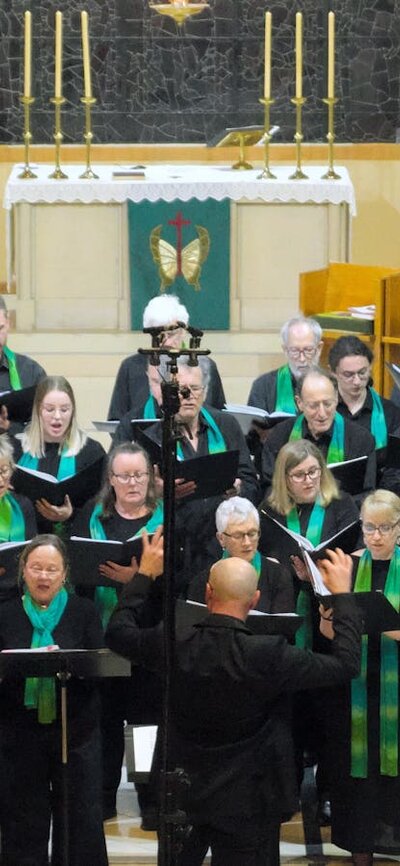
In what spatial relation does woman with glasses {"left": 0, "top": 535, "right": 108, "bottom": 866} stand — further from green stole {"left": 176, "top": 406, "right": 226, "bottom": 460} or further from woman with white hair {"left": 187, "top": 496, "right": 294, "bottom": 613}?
green stole {"left": 176, "top": 406, "right": 226, "bottom": 460}

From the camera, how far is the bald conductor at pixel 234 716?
15.4 feet

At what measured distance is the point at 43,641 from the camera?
220 inches

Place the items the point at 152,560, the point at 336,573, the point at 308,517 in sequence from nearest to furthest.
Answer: the point at 152,560 < the point at 336,573 < the point at 308,517

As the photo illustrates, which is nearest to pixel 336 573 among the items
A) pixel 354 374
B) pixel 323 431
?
pixel 323 431

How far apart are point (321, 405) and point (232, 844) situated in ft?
7.23

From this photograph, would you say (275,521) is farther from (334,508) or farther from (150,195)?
(150,195)

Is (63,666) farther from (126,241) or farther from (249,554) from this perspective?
(126,241)

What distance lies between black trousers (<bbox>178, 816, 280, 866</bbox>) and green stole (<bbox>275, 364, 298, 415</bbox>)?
8.66 ft

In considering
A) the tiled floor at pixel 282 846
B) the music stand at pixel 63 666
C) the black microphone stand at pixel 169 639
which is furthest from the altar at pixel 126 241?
the black microphone stand at pixel 169 639

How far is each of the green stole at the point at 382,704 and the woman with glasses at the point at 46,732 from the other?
0.90 meters

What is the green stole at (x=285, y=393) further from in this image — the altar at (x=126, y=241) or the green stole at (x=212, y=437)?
the altar at (x=126, y=241)

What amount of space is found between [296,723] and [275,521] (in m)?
0.78

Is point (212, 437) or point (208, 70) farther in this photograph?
point (208, 70)

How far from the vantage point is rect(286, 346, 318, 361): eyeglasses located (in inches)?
286
